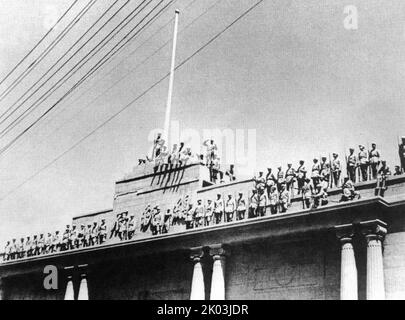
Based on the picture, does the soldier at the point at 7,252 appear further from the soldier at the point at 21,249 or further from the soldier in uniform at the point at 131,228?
the soldier in uniform at the point at 131,228

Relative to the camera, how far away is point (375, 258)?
17.7 metres

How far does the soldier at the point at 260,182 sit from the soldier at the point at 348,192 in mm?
3334

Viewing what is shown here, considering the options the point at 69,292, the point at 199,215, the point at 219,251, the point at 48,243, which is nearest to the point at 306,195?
the point at 219,251

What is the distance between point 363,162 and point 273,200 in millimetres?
3520

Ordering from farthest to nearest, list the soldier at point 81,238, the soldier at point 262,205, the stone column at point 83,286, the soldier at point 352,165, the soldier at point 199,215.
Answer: the soldier at point 81,238 → the stone column at point 83,286 → the soldier at point 199,215 → the soldier at point 262,205 → the soldier at point 352,165

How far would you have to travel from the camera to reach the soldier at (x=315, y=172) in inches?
771

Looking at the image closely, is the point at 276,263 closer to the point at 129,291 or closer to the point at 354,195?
the point at 354,195

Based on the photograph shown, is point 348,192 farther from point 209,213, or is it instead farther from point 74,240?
point 74,240

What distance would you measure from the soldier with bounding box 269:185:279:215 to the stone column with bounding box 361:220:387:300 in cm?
346

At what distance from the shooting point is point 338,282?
62.4 feet

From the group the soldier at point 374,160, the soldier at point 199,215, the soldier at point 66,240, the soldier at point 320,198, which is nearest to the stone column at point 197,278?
the soldier at point 199,215

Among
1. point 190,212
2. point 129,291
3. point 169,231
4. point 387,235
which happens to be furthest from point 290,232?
point 129,291

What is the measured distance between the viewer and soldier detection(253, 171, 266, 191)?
21125 millimetres

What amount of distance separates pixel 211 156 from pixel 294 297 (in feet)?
26.8
